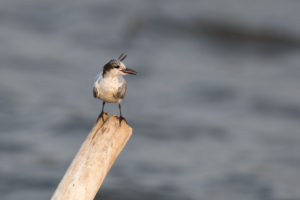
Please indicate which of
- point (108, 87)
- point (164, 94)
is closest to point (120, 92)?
point (108, 87)

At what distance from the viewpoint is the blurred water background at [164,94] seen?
11523mm

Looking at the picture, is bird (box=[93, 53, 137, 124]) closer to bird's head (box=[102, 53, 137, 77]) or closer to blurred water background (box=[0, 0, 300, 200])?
bird's head (box=[102, 53, 137, 77])

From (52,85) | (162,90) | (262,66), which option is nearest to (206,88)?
(162,90)

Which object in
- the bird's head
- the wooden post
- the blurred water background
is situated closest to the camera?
the wooden post

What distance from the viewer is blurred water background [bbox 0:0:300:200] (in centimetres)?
1152

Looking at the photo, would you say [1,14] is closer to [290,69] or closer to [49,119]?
[49,119]

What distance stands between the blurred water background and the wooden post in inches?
241

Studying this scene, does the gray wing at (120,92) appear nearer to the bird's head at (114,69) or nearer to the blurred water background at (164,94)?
the bird's head at (114,69)

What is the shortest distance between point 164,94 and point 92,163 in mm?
10457

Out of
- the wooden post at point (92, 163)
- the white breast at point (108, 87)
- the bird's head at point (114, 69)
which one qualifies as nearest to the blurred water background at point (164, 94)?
the white breast at point (108, 87)

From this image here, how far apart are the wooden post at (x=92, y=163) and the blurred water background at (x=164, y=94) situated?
6.11m

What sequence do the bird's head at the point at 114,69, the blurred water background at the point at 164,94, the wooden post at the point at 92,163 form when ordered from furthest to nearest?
the blurred water background at the point at 164,94 → the bird's head at the point at 114,69 → the wooden post at the point at 92,163

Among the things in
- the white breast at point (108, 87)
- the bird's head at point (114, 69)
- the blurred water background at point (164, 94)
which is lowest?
the white breast at point (108, 87)

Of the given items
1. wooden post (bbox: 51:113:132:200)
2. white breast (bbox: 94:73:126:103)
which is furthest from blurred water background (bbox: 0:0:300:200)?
wooden post (bbox: 51:113:132:200)
